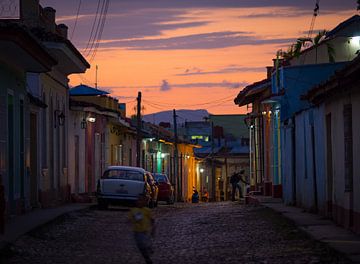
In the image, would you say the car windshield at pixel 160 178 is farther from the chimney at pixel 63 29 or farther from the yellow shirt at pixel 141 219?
A: the yellow shirt at pixel 141 219

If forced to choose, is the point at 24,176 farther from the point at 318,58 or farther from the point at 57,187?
the point at 318,58

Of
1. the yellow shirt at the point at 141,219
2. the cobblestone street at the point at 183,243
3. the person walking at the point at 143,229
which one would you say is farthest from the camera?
the cobblestone street at the point at 183,243

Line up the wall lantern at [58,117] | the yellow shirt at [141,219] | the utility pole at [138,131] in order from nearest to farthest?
the yellow shirt at [141,219] → the wall lantern at [58,117] → the utility pole at [138,131]

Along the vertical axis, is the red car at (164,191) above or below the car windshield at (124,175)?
below

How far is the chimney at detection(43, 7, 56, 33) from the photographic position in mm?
33906

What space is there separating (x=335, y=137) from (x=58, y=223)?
7446mm

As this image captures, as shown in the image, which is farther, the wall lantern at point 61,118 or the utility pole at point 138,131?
the utility pole at point 138,131

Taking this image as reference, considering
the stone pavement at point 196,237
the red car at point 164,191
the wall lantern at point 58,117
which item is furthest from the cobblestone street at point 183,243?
the red car at point 164,191

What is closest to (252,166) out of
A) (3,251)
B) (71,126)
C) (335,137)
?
(71,126)

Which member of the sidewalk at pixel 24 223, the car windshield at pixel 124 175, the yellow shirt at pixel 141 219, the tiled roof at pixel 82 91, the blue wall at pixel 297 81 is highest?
the tiled roof at pixel 82 91

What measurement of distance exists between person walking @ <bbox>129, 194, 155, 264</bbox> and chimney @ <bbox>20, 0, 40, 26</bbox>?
53.6 ft

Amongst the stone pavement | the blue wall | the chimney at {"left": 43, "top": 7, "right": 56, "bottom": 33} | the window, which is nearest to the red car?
the blue wall

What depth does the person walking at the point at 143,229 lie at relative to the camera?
48.5 ft

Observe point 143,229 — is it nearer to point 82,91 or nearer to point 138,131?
point 82,91
